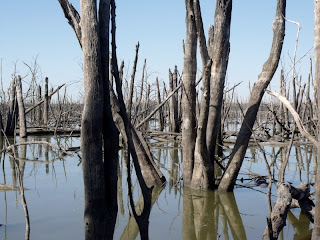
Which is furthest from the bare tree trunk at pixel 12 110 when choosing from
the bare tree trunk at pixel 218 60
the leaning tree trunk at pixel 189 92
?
the bare tree trunk at pixel 218 60

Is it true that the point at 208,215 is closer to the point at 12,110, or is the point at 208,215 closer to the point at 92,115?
the point at 92,115

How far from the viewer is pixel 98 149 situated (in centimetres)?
298

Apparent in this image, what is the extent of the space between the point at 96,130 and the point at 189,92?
11.4 ft

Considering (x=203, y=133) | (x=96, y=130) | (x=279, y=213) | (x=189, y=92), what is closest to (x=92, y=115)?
(x=96, y=130)

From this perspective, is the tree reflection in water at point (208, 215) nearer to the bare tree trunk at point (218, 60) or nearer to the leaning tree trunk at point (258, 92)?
the leaning tree trunk at point (258, 92)

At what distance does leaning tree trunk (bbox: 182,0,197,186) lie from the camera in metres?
6.18

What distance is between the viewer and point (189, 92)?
6305 millimetres

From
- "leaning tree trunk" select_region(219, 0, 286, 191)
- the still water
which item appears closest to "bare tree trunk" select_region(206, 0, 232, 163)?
"leaning tree trunk" select_region(219, 0, 286, 191)

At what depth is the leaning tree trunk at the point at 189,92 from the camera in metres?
6.18

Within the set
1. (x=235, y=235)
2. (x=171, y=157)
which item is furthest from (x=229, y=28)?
(x=171, y=157)

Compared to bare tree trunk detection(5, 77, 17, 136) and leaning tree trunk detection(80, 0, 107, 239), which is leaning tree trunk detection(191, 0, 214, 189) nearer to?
leaning tree trunk detection(80, 0, 107, 239)

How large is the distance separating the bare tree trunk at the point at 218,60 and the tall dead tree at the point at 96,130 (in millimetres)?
3188

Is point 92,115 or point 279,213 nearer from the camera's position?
point 92,115

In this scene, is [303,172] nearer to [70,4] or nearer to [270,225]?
[270,225]
